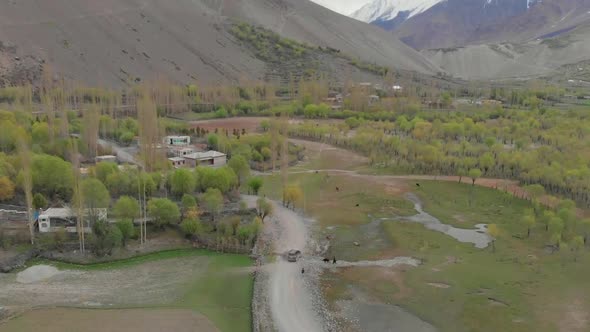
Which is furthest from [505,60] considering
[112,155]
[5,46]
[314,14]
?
[112,155]

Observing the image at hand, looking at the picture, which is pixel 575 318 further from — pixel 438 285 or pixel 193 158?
pixel 193 158

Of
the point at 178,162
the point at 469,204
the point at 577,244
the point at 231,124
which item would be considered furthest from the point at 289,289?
the point at 231,124

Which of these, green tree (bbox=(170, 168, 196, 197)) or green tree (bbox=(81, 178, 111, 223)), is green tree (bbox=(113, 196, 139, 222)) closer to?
green tree (bbox=(81, 178, 111, 223))

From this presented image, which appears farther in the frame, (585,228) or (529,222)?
(529,222)

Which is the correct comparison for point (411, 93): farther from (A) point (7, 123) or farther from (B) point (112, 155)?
(A) point (7, 123)

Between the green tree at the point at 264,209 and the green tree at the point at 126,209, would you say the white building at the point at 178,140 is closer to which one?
the green tree at the point at 264,209

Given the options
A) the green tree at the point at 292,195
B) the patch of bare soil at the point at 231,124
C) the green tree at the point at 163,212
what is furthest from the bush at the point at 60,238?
the patch of bare soil at the point at 231,124
